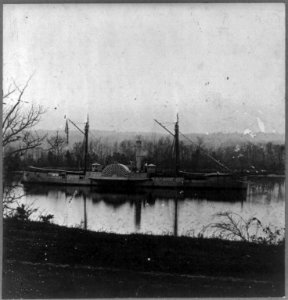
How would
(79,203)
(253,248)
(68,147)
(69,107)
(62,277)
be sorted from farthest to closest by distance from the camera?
(79,203) → (68,147) → (69,107) → (253,248) → (62,277)

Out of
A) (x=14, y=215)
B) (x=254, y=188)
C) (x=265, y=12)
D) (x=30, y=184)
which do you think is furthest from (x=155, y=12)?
(x=254, y=188)

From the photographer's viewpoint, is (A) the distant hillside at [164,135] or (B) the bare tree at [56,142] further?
(B) the bare tree at [56,142]

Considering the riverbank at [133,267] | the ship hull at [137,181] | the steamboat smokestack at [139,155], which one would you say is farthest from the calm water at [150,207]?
the riverbank at [133,267]

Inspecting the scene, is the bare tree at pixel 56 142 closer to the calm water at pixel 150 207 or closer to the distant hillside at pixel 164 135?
the distant hillside at pixel 164 135

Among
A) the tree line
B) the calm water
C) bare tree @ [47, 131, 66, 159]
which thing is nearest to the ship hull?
the calm water

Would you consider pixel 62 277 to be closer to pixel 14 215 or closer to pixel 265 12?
pixel 14 215

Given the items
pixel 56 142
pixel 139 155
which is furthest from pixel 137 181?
pixel 56 142
